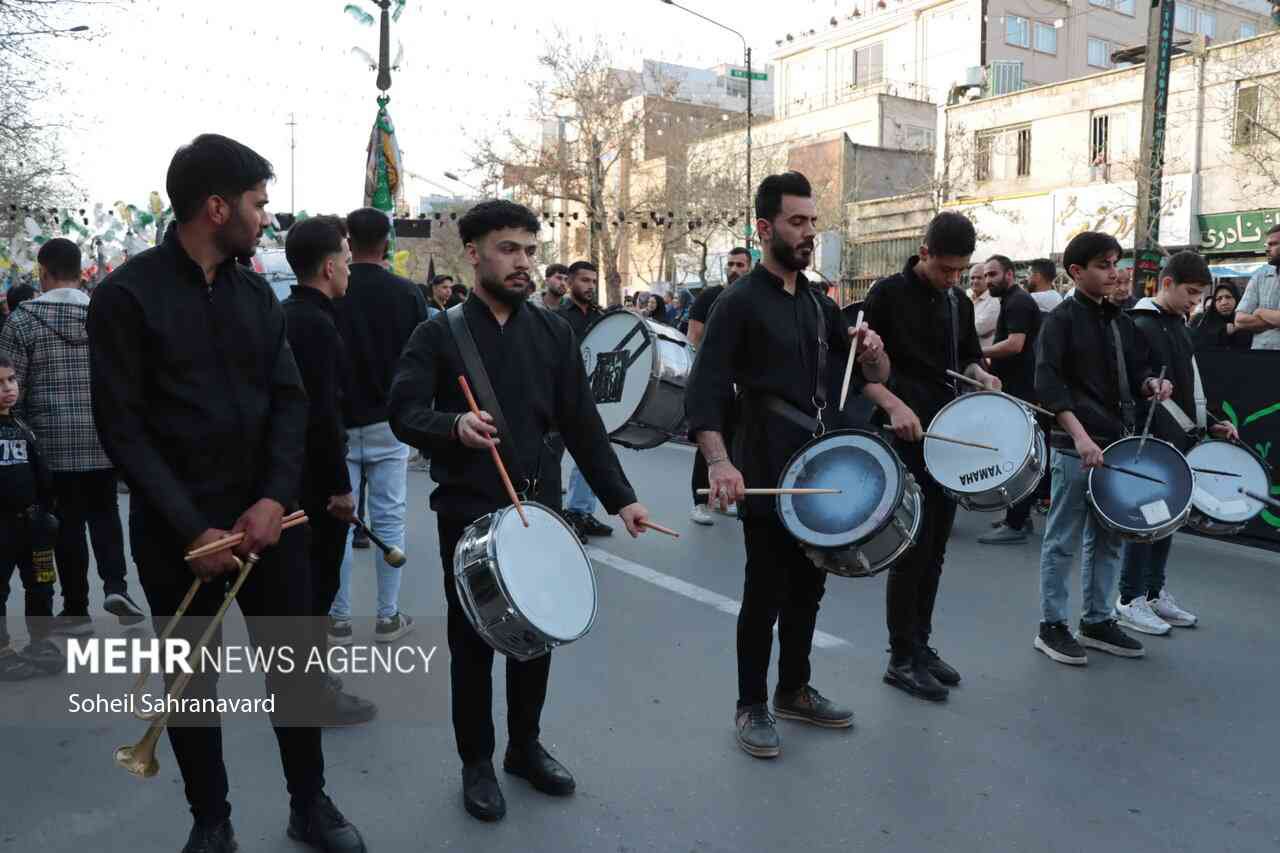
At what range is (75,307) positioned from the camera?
5285 mm

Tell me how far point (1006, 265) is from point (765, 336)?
5.27 metres

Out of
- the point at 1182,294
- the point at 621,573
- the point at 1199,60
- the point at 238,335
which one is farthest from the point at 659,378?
the point at 1199,60

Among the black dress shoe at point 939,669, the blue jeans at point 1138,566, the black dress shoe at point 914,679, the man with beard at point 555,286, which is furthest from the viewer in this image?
the man with beard at point 555,286

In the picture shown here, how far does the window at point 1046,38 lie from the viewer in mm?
40375

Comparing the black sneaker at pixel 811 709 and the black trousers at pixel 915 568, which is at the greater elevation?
the black trousers at pixel 915 568

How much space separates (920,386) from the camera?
4.80 meters

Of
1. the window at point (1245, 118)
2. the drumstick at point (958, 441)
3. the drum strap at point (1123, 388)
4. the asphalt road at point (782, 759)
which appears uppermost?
the window at point (1245, 118)

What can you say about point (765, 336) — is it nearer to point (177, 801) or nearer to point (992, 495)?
point (992, 495)

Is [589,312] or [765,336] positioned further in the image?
[589,312]

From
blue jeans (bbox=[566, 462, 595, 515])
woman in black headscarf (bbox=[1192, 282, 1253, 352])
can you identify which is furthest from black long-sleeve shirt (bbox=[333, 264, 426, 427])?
woman in black headscarf (bbox=[1192, 282, 1253, 352])

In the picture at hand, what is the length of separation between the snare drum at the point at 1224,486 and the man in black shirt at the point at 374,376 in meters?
3.99

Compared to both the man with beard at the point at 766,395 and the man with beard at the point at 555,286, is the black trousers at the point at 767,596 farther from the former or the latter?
the man with beard at the point at 555,286

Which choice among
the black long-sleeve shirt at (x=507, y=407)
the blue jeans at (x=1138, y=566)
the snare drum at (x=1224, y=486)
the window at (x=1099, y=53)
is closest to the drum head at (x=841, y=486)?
the black long-sleeve shirt at (x=507, y=407)

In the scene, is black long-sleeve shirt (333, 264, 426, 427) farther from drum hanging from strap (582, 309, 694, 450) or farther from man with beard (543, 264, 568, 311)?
man with beard (543, 264, 568, 311)
